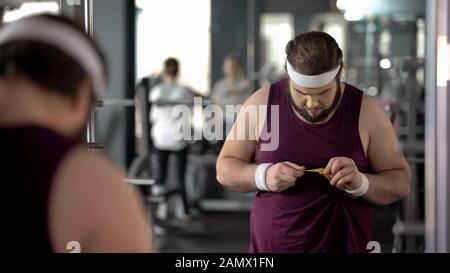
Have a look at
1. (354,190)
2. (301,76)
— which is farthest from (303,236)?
(301,76)

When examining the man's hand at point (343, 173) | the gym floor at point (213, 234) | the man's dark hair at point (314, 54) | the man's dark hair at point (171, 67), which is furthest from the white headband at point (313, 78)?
the man's dark hair at point (171, 67)

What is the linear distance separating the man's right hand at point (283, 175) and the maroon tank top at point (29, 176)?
2.65 feet

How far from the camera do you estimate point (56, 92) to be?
953 millimetres

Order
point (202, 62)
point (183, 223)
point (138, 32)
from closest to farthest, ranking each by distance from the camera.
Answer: point (138, 32) → point (183, 223) → point (202, 62)

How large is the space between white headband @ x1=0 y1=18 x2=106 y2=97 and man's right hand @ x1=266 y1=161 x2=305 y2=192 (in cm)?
73

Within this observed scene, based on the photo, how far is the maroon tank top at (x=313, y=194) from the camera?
166 cm

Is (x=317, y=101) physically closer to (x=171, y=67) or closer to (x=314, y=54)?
(x=314, y=54)

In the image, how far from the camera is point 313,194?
5.49ft

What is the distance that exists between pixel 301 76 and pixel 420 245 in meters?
0.97

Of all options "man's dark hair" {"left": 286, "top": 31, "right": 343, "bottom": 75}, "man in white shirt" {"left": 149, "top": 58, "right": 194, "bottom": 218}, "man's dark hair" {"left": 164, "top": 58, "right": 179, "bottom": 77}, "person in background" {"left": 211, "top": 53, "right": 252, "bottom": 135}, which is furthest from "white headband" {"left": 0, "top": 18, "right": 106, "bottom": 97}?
"man's dark hair" {"left": 164, "top": 58, "right": 179, "bottom": 77}

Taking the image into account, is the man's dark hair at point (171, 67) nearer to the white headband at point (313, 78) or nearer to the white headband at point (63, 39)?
the white headband at point (313, 78)

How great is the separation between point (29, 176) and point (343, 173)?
0.88m

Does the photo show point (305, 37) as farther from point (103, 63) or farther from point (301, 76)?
point (103, 63)

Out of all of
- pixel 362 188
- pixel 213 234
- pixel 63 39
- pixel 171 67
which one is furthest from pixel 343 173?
pixel 213 234
